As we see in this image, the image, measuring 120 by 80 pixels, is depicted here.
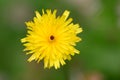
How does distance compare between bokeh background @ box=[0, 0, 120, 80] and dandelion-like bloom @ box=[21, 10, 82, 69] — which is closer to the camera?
dandelion-like bloom @ box=[21, 10, 82, 69]

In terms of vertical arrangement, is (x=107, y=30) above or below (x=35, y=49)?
above

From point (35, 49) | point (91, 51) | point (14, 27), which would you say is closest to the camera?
point (35, 49)

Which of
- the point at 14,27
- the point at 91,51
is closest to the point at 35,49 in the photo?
the point at 91,51

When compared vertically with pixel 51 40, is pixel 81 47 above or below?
above

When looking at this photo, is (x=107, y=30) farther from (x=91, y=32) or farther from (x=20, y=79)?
(x=20, y=79)

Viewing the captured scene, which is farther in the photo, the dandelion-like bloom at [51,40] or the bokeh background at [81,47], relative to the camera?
the bokeh background at [81,47]
